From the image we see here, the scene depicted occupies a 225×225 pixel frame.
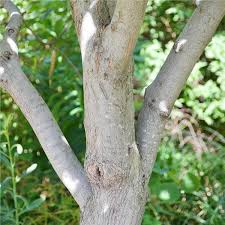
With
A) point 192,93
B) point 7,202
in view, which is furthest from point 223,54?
point 7,202

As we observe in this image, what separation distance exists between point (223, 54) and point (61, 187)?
5.77ft

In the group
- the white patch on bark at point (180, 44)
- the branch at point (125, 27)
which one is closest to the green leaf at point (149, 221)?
the white patch on bark at point (180, 44)

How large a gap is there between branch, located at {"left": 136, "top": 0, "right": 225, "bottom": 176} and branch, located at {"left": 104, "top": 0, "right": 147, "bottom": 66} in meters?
0.23

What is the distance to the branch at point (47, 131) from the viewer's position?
1615 millimetres

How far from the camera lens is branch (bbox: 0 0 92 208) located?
1615mm

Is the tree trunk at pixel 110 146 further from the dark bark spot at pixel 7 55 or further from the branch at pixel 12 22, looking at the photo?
the branch at pixel 12 22

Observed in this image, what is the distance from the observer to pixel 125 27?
4.60ft

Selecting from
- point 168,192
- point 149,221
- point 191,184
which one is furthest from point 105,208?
point 191,184

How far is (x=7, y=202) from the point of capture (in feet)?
9.83

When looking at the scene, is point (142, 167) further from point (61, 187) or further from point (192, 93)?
point (192, 93)

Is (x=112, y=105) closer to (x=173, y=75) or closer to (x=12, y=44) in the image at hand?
(x=173, y=75)

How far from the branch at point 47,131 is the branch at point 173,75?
21 centimetres

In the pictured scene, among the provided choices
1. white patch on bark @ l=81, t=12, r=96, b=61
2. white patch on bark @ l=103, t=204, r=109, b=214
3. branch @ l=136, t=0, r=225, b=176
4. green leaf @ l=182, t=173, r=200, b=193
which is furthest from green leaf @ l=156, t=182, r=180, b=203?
white patch on bark @ l=81, t=12, r=96, b=61

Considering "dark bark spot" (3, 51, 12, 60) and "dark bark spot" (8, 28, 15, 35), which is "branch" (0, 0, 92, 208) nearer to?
"dark bark spot" (3, 51, 12, 60)
